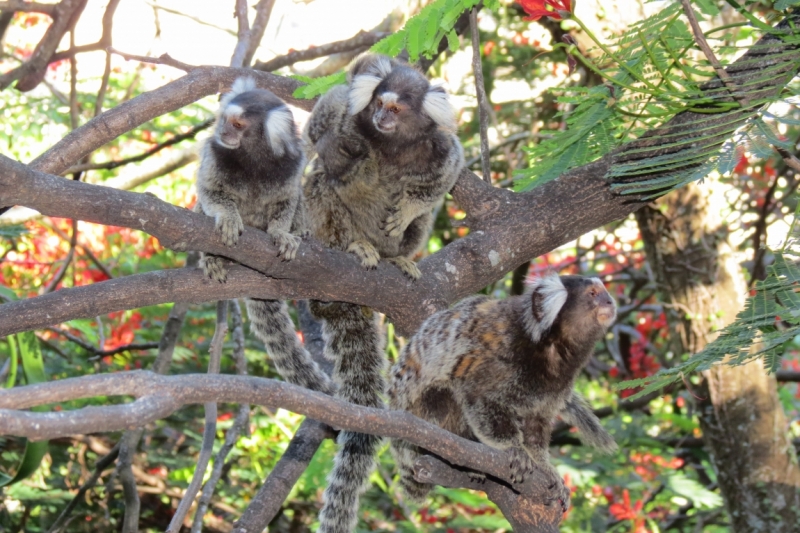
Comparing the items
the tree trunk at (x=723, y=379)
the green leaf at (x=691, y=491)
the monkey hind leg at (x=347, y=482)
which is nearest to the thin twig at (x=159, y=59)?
the monkey hind leg at (x=347, y=482)

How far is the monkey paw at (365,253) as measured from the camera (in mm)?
2924

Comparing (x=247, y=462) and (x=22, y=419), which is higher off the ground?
(x=247, y=462)

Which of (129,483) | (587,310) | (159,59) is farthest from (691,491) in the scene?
(159,59)

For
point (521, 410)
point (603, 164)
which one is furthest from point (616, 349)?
point (521, 410)

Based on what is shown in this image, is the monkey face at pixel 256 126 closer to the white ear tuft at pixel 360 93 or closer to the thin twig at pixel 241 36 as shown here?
the white ear tuft at pixel 360 93

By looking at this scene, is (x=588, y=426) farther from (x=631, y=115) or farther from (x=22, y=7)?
(x=22, y=7)

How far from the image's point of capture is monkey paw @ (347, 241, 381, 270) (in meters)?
2.92

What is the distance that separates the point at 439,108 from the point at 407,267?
641 mm

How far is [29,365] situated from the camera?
2.93 meters

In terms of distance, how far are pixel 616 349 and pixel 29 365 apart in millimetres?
4380

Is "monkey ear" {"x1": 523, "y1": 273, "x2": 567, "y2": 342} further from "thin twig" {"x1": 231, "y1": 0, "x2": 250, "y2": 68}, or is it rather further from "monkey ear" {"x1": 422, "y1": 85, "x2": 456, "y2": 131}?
"thin twig" {"x1": 231, "y1": 0, "x2": 250, "y2": 68}

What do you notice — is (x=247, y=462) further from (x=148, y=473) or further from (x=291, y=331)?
(x=291, y=331)

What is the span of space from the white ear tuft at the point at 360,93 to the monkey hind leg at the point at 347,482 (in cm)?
123

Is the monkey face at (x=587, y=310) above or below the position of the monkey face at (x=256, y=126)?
below
